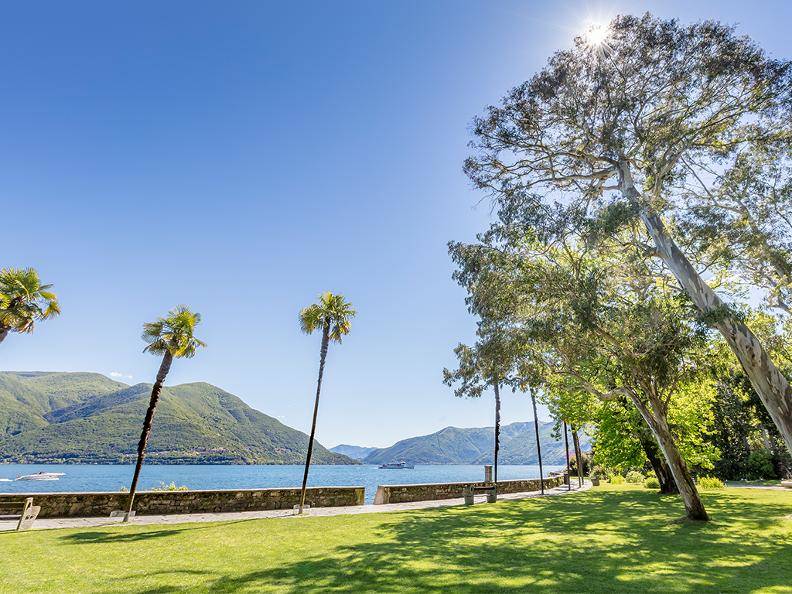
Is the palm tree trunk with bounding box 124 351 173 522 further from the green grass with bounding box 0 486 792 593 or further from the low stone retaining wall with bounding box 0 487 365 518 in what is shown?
the green grass with bounding box 0 486 792 593

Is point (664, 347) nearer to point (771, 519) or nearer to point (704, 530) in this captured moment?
point (704, 530)

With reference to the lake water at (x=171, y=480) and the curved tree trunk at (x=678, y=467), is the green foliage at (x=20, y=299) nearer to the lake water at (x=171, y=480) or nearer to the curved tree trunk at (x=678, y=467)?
the curved tree trunk at (x=678, y=467)

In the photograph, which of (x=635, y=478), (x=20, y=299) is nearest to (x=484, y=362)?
(x=20, y=299)

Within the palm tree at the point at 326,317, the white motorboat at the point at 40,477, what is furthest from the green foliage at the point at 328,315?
the white motorboat at the point at 40,477

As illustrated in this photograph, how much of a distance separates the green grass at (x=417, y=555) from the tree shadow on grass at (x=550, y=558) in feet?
0.12

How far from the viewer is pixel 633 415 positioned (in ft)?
76.1

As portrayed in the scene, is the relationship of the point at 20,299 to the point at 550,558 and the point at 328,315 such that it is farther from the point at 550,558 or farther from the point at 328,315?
the point at 550,558

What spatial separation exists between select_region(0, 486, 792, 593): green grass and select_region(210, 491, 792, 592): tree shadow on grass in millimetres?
36

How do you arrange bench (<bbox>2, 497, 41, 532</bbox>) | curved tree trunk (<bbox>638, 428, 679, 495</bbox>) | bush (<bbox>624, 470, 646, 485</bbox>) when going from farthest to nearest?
bush (<bbox>624, 470, 646, 485</bbox>) → curved tree trunk (<bbox>638, 428, 679, 495</bbox>) → bench (<bbox>2, 497, 41, 532</bbox>)

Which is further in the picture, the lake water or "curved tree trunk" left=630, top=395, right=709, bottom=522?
the lake water

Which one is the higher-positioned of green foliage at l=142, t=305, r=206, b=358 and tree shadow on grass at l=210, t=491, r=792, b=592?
green foliage at l=142, t=305, r=206, b=358

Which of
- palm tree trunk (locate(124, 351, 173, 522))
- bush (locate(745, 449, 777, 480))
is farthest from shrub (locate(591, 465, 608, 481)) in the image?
palm tree trunk (locate(124, 351, 173, 522))

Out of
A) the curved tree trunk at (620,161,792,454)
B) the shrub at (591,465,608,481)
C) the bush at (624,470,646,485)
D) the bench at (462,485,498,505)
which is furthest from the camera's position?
the shrub at (591,465,608,481)

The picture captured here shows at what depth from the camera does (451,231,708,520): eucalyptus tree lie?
13.7 meters
